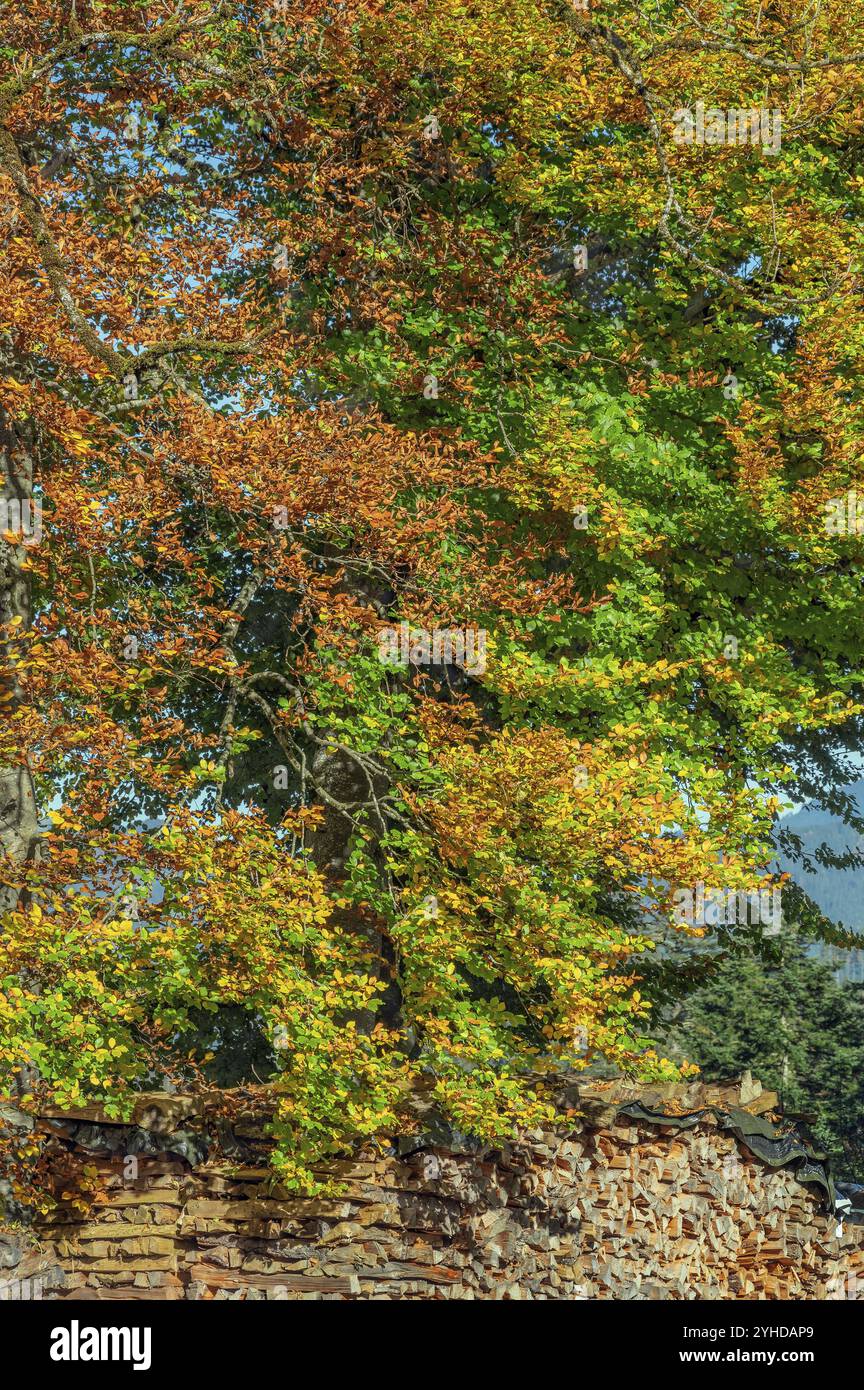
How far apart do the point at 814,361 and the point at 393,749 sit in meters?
5.76

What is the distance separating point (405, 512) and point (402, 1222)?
6.10 meters

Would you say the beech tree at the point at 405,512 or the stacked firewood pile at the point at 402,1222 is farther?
the stacked firewood pile at the point at 402,1222

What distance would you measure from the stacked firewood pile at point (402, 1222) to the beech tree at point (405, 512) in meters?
0.69

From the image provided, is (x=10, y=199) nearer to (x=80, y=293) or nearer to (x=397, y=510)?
(x=80, y=293)

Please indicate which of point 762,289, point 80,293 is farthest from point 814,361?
point 80,293

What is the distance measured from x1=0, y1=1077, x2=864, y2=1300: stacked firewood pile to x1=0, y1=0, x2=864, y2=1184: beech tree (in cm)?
69

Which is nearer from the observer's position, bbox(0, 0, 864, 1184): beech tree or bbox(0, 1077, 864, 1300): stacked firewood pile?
bbox(0, 0, 864, 1184): beech tree

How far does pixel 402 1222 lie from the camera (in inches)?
479

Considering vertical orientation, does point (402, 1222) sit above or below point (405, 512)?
below

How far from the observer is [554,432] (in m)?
13.7

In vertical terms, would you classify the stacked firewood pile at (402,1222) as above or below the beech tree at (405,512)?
below

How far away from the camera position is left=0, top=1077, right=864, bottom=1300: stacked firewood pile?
11945mm

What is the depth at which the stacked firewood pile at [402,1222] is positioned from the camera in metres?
11.9
